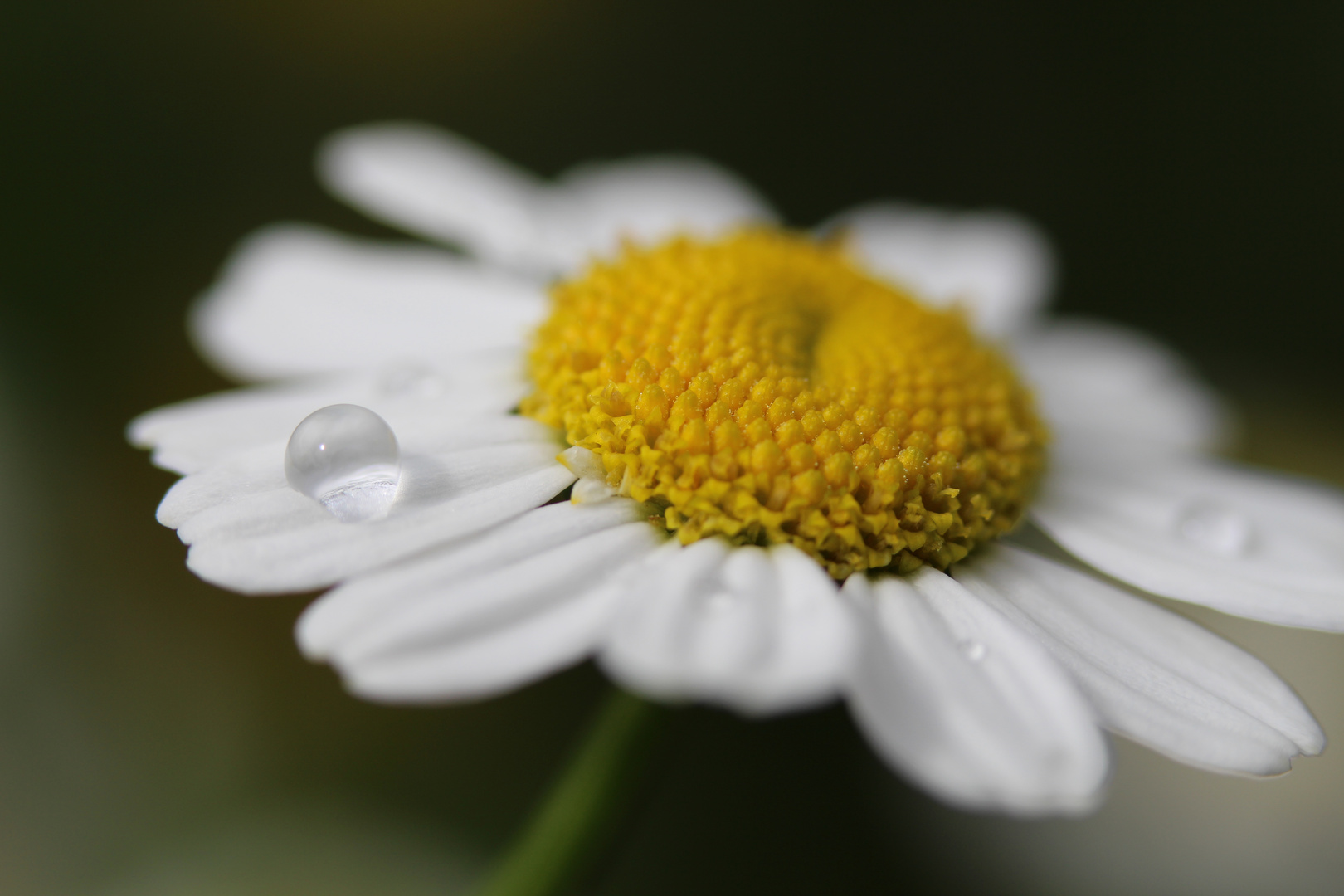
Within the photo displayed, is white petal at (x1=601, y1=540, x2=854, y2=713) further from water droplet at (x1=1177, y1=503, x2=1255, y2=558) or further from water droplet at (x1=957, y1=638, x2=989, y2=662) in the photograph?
water droplet at (x1=1177, y1=503, x2=1255, y2=558)

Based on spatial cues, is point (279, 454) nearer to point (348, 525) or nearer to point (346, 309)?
point (348, 525)

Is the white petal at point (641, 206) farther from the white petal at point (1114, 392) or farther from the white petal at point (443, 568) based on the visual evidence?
the white petal at point (443, 568)

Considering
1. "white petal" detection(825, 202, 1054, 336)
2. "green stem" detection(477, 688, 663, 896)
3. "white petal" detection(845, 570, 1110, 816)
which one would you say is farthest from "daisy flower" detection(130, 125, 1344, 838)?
"white petal" detection(825, 202, 1054, 336)

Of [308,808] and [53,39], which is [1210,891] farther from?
[53,39]

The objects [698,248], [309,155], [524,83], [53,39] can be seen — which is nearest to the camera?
[698,248]

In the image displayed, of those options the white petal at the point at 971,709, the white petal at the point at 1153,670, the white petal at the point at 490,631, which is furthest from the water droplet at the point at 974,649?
the white petal at the point at 490,631

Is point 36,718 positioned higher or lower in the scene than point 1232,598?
lower

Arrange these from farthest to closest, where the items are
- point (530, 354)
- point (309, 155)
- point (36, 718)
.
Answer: point (309, 155)
point (36, 718)
point (530, 354)

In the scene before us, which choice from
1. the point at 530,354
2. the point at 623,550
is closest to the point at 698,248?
the point at 530,354
